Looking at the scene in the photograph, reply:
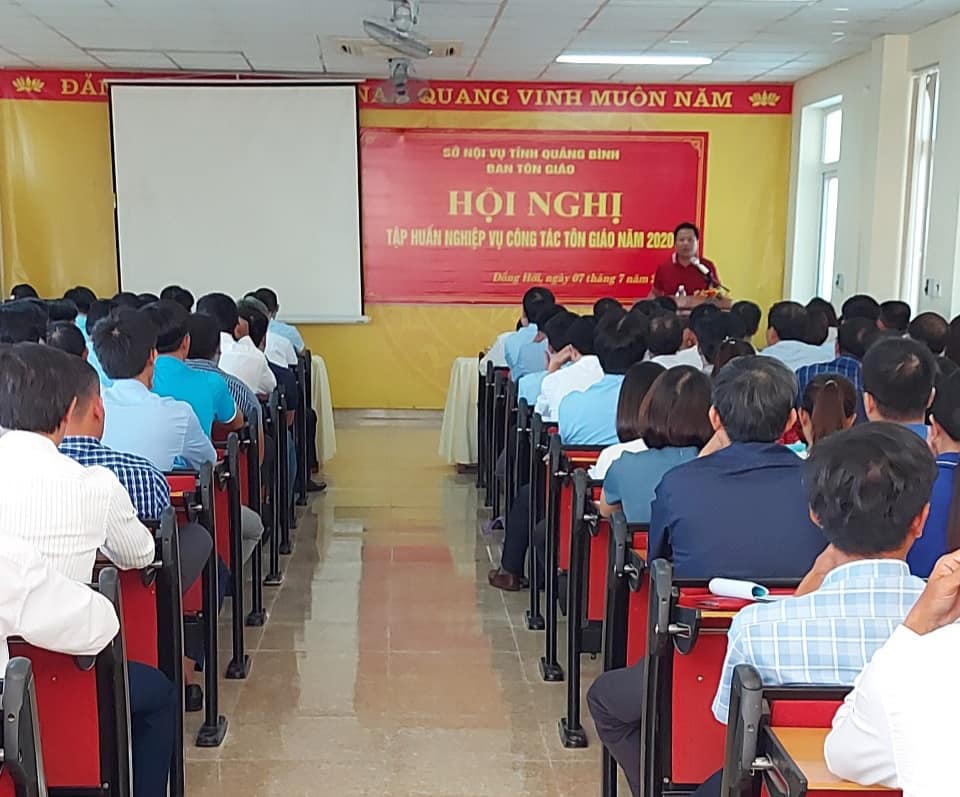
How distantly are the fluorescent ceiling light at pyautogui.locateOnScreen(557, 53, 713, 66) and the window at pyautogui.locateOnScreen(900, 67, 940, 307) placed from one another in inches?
56.2

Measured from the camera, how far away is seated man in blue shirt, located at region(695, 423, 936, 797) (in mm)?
1624

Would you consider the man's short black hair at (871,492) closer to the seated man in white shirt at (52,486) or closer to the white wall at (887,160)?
the seated man in white shirt at (52,486)

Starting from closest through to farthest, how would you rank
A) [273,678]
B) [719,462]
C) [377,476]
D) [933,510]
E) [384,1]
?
[719,462] → [933,510] → [273,678] → [384,1] → [377,476]

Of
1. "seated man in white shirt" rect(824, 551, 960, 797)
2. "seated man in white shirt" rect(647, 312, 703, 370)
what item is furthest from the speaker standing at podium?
"seated man in white shirt" rect(824, 551, 960, 797)

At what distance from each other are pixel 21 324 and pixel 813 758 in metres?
4.17

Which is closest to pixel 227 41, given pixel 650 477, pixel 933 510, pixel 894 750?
pixel 650 477

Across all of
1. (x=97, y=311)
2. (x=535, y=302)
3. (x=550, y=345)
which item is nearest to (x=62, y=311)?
(x=97, y=311)

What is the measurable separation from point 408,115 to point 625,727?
21.8 ft

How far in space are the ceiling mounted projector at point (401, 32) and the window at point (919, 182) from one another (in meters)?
3.19

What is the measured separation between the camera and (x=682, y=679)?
2.04 meters

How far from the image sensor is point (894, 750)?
119 cm

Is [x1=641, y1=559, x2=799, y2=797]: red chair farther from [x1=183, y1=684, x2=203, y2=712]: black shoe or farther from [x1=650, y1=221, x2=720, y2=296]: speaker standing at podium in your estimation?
[x1=650, y1=221, x2=720, y2=296]: speaker standing at podium

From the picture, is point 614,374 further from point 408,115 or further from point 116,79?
point 116,79

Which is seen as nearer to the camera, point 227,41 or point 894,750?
point 894,750
